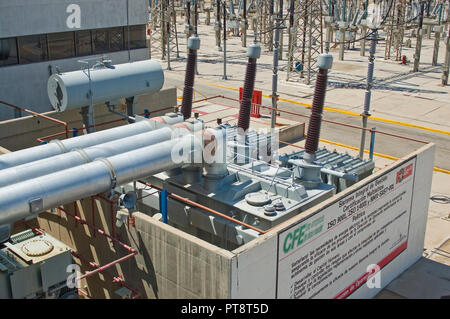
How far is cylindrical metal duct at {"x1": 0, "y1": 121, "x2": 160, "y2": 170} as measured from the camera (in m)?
12.0

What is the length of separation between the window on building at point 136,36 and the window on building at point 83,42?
225 centimetres

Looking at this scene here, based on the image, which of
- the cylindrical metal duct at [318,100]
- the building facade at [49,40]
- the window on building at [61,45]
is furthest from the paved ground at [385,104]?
the window on building at [61,45]

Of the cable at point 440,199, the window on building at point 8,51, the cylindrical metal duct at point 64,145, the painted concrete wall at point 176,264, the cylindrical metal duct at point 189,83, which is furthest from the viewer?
the window on building at point 8,51

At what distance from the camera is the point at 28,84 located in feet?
77.1

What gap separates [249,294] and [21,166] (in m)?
5.32

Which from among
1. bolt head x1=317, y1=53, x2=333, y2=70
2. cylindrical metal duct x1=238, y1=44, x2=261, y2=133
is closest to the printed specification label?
bolt head x1=317, y1=53, x2=333, y2=70

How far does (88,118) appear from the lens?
1953cm

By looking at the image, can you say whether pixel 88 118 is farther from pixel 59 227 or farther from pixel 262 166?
pixel 262 166

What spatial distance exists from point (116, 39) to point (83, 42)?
6.54 ft

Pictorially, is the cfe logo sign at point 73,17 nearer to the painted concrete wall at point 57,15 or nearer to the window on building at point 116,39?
the painted concrete wall at point 57,15

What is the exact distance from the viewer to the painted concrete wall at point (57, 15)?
880 inches

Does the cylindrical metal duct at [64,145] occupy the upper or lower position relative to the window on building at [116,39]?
lower

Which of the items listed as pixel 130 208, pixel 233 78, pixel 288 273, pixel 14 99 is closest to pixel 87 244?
pixel 130 208

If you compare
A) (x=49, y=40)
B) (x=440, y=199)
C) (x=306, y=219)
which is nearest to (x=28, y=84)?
(x=49, y=40)
